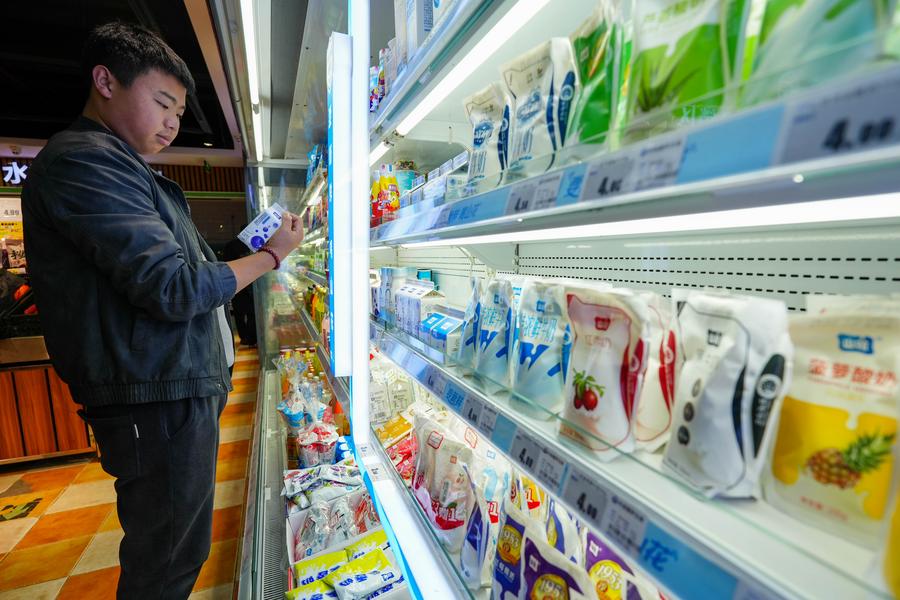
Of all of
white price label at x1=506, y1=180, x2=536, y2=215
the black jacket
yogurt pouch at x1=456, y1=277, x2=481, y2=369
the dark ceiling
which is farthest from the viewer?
the dark ceiling

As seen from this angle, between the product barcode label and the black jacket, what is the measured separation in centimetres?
79

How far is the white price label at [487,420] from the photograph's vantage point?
799mm

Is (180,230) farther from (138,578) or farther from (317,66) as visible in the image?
(317,66)

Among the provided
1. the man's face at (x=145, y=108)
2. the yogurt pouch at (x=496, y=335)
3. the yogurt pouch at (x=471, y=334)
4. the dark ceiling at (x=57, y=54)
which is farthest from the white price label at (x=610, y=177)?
the dark ceiling at (x=57, y=54)

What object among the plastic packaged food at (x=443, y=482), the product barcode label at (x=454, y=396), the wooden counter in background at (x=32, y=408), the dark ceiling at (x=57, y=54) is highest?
the dark ceiling at (x=57, y=54)

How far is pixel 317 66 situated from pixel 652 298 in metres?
2.28

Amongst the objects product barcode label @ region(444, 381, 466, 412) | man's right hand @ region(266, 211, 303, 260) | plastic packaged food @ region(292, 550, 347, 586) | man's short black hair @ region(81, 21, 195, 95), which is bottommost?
plastic packaged food @ region(292, 550, 347, 586)

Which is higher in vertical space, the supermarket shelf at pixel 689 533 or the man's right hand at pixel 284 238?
the man's right hand at pixel 284 238

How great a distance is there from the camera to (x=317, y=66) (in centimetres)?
237

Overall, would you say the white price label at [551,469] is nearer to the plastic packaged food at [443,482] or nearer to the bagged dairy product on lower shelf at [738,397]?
the bagged dairy product on lower shelf at [738,397]

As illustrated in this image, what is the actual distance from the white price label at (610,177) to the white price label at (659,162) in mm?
11

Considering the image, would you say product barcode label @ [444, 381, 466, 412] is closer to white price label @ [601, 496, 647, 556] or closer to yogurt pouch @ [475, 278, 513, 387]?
yogurt pouch @ [475, 278, 513, 387]

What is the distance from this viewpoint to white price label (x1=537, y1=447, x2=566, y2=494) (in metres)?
0.62

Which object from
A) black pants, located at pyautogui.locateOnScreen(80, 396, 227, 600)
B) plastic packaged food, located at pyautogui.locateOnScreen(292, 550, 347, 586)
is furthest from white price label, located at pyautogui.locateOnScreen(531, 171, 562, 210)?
black pants, located at pyautogui.locateOnScreen(80, 396, 227, 600)
